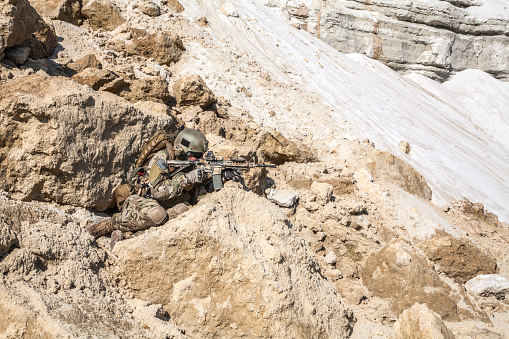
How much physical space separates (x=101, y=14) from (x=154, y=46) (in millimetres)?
2115

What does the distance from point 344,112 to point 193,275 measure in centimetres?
1012

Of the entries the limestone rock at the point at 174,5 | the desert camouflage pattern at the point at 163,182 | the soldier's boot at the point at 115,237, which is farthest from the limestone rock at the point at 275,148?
the limestone rock at the point at 174,5

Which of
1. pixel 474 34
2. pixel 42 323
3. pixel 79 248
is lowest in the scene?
pixel 474 34

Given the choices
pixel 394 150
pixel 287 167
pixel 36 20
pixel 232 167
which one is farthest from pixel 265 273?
pixel 394 150

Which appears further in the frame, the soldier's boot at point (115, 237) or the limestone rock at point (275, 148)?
the limestone rock at point (275, 148)

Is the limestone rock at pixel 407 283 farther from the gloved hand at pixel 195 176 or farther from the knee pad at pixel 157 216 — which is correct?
the knee pad at pixel 157 216

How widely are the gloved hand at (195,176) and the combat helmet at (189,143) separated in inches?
17.4

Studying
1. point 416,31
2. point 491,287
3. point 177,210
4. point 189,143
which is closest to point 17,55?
point 189,143

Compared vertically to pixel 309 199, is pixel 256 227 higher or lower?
higher

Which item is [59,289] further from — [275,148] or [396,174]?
[396,174]

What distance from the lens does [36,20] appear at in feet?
25.1

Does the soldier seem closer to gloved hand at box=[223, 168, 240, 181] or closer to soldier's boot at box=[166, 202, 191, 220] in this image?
soldier's boot at box=[166, 202, 191, 220]

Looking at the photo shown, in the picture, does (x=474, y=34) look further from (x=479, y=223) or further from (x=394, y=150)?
(x=479, y=223)

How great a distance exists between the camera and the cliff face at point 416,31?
22.5m
